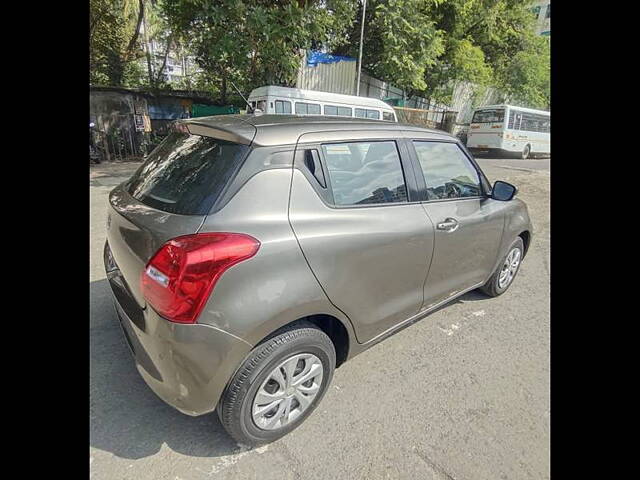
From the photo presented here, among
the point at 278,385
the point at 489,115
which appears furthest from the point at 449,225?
the point at 489,115

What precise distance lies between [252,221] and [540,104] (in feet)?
83.8

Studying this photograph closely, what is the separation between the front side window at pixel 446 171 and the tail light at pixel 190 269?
1596 mm

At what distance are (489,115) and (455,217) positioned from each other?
691 inches

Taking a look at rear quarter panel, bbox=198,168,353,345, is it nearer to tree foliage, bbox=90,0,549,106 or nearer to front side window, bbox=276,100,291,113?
tree foliage, bbox=90,0,549,106

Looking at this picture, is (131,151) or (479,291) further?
(131,151)

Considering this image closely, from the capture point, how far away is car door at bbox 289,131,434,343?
6.03 feet

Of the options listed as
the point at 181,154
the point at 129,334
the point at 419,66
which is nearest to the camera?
the point at 129,334

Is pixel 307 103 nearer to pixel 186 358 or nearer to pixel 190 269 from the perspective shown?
pixel 190 269

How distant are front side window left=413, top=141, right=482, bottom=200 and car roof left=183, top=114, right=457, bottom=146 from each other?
1.07 ft

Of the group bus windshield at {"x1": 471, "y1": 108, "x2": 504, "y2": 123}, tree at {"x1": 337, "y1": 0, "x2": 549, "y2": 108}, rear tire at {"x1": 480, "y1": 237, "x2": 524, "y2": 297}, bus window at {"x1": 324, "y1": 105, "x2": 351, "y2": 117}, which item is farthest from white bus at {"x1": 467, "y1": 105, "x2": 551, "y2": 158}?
rear tire at {"x1": 480, "y1": 237, "x2": 524, "y2": 297}

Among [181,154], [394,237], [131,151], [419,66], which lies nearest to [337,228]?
[394,237]

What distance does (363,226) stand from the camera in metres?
2.03

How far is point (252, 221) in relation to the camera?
5.37ft
